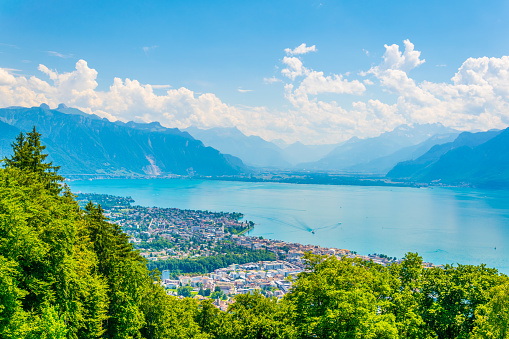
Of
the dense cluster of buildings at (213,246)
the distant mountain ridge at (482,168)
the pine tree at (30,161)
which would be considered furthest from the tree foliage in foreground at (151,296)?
the distant mountain ridge at (482,168)

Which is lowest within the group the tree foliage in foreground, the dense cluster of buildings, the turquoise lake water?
the dense cluster of buildings

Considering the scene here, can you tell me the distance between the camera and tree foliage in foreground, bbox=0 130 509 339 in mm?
7980

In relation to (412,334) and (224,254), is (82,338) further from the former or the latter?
(224,254)

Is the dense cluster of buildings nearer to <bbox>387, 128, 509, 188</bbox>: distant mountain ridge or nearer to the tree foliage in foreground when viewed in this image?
the tree foliage in foreground

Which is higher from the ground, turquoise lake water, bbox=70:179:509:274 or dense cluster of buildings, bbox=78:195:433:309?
turquoise lake water, bbox=70:179:509:274

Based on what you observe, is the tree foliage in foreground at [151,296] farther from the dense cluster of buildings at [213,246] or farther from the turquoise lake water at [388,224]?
the turquoise lake water at [388,224]

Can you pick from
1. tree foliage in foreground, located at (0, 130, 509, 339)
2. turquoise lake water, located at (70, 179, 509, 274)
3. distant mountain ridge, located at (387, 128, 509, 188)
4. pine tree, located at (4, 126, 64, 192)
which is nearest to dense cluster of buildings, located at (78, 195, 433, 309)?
tree foliage in foreground, located at (0, 130, 509, 339)

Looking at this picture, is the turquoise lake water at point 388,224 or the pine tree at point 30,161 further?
the turquoise lake water at point 388,224

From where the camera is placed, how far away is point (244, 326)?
471 inches

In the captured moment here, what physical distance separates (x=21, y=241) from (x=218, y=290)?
28438mm

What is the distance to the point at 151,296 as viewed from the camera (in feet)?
40.9

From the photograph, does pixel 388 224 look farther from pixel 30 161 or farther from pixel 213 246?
pixel 30 161

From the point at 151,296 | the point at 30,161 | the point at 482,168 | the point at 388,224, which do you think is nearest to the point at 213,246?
the point at 388,224

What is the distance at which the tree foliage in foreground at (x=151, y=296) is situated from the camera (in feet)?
26.2
